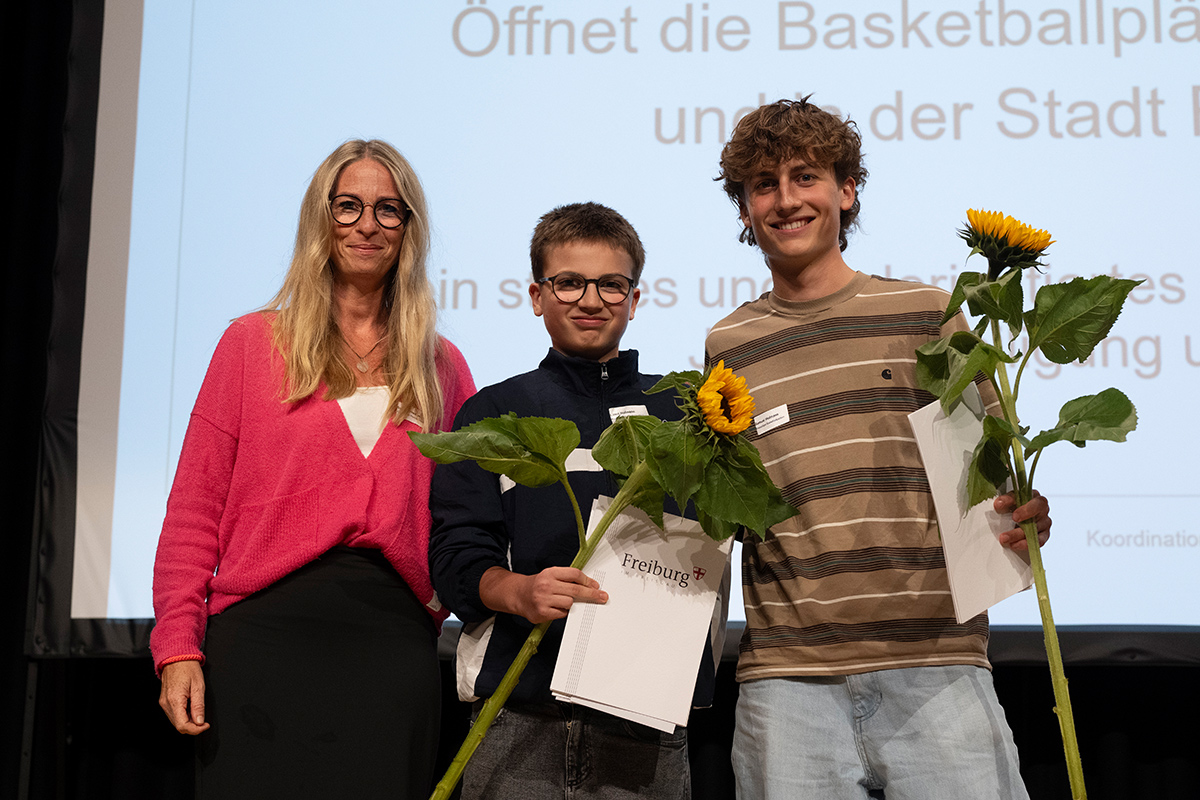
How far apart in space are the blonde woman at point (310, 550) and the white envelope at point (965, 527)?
0.86m

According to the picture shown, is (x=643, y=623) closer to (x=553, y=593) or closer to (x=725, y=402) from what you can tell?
(x=553, y=593)

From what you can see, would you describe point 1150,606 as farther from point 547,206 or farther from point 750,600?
point 547,206

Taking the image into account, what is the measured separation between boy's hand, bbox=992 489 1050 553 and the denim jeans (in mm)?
646

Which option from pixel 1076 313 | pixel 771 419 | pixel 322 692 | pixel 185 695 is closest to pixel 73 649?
pixel 185 695

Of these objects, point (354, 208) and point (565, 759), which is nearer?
point (565, 759)

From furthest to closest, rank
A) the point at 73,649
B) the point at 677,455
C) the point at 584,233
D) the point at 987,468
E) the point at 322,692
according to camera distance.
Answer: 1. the point at 73,649
2. the point at 584,233
3. the point at 322,692
4. the point at 987,468
5. the point at 677,455

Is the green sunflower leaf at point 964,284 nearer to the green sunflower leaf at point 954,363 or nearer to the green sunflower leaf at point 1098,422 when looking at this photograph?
the green sunflower leaf at point 954,363

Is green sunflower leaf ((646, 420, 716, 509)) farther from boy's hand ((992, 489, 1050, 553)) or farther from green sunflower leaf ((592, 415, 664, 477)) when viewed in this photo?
boy's hand ((992, 489, 1050, 553))

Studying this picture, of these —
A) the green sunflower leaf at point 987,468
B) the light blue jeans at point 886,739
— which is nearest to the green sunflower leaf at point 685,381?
the green sunflower leaf at point 987,468

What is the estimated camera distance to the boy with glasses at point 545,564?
58.3 inches

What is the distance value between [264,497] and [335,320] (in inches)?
14.5

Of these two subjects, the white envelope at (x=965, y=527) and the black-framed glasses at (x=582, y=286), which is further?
the black-framed glasses at (x=582, y=286)

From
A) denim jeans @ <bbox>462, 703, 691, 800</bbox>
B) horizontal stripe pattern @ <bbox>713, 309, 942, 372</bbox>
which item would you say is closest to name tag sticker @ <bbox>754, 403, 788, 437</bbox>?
horizontal stripe pattern @ <bbox>713, 309, 942, 372</bbox>

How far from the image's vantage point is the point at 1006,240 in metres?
1.26
